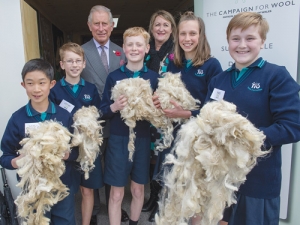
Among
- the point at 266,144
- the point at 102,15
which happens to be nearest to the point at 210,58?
the point at 266,144

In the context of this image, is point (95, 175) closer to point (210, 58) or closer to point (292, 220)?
point (210, 58)

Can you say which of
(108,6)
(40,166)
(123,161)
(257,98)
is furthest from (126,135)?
(108,6)

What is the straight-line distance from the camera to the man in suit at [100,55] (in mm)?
2553

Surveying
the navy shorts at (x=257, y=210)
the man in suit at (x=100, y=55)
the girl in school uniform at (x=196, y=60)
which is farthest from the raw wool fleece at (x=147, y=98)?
the navy shorts at (x=257, y=210)

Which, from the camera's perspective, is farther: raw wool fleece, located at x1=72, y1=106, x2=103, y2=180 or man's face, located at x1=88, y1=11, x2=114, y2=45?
man's face, located at x1=88, y1=11, x2=114, y2=45

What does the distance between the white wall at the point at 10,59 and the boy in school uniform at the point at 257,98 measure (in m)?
2.07

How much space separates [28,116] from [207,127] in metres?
1.29

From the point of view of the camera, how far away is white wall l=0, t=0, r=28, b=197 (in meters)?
2.54

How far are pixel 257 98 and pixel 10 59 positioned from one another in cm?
236

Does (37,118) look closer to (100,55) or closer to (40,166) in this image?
(40,166)

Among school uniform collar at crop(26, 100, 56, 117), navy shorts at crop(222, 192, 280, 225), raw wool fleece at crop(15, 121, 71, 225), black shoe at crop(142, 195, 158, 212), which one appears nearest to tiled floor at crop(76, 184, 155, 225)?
black shoe at crop(142, 195, 158, 212)

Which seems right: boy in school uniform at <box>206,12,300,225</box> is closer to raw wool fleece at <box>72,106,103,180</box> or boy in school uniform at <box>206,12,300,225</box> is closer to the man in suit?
raw wool fleece at <box>72,106,103,180</box>

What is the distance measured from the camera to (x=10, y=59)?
2.59 metres

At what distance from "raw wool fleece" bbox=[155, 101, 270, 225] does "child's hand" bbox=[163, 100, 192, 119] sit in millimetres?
642
